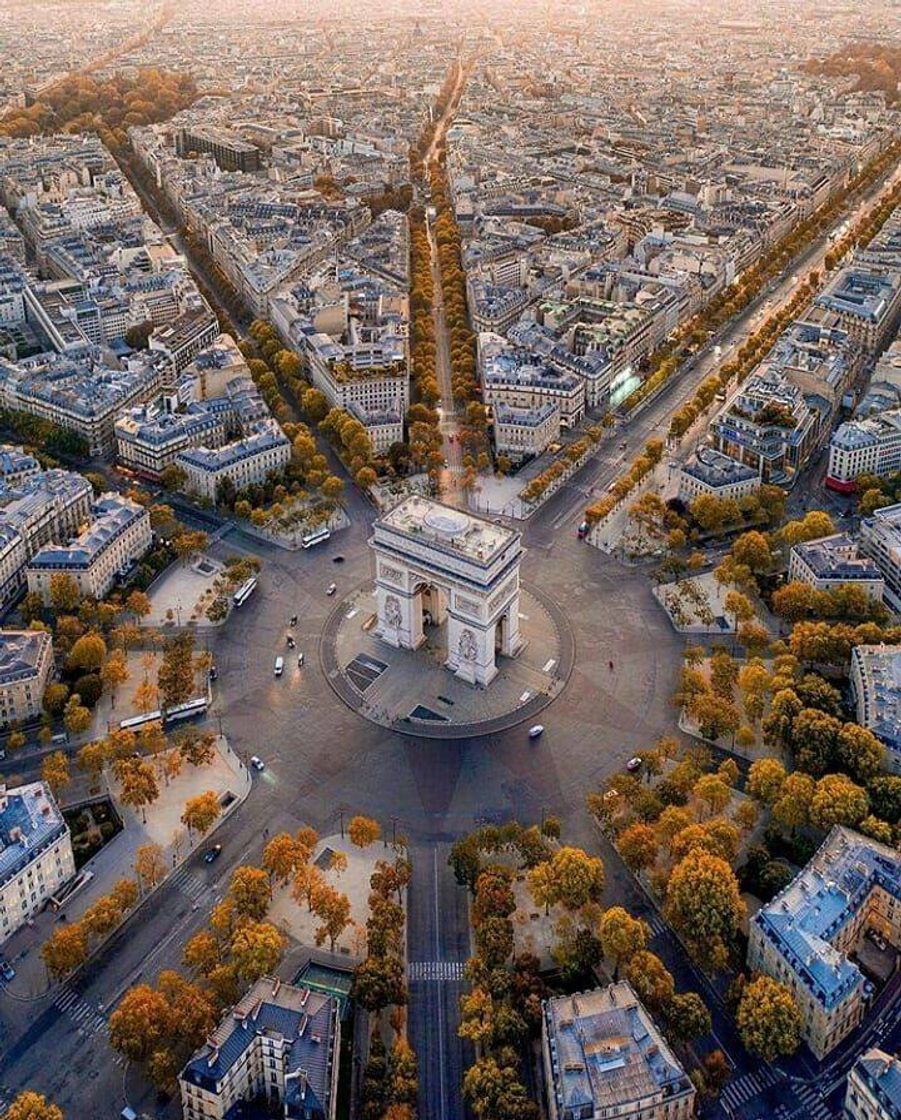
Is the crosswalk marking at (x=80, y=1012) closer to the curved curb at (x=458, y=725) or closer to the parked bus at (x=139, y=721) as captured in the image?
the parked bus at (x=139, y=721)

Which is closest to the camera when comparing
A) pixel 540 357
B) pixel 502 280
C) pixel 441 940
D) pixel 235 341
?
pixel 441 940

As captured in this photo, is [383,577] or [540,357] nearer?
[383,577]

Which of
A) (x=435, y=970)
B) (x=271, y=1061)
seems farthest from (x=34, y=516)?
(x=271, y=1061)

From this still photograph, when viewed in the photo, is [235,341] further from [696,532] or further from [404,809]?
[404,809]

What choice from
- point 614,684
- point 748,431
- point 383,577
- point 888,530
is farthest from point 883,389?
point 383,577

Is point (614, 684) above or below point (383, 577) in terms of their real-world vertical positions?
below

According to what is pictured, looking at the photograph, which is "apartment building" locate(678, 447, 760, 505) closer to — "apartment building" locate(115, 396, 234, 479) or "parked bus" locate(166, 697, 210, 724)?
"apartment building" locate(115, 396, 234, 479)

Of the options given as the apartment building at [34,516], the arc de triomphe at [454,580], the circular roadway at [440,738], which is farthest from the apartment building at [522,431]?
the apartment building at [34,516]
